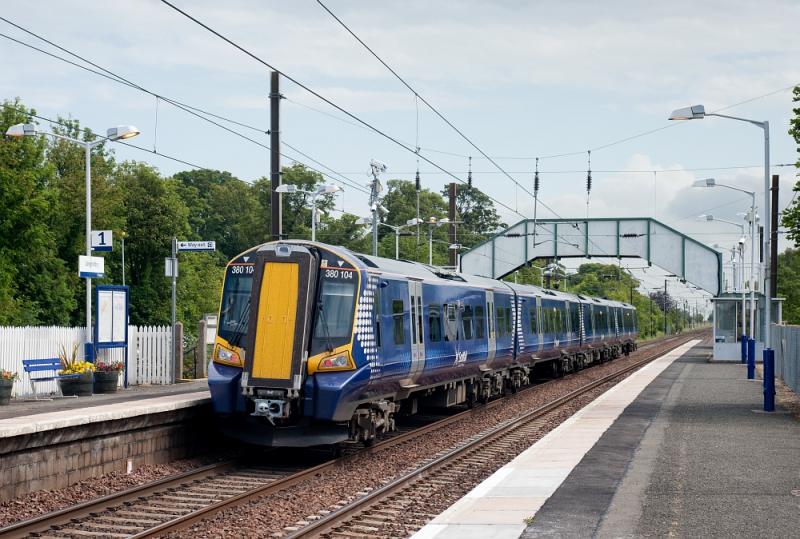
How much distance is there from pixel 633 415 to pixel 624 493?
34.0 feet

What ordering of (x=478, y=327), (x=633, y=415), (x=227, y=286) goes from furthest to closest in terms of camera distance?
(x=478, y=327) < (x=633, y=415) < (x=227, y=286)

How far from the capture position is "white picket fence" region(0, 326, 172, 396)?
25.1m

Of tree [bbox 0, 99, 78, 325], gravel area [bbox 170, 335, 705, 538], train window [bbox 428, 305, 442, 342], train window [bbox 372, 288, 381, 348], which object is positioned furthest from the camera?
tree [bbox 0, 99, 78, 325]

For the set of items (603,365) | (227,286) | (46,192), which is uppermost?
(46,192)

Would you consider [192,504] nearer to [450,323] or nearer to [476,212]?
[450,323]

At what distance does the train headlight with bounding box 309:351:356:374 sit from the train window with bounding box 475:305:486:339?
894 centimetres

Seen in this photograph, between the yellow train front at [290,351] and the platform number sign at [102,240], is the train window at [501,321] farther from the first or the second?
the yellow train front at [290,351]

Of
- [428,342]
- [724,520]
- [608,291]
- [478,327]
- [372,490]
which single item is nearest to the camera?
[724,520]

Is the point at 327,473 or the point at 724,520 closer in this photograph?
the point at 724,520

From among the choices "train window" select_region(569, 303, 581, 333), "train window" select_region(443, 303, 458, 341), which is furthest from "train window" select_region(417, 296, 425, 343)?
"train window" select_region(569, 303, 581, 333)

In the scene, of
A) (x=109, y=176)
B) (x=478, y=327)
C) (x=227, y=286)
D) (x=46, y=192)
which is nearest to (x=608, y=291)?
(x=109, y=176)

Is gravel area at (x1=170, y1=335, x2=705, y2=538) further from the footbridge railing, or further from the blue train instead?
the footbridge railing

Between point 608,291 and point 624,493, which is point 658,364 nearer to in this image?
point 624,493

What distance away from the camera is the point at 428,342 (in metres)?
19.5
